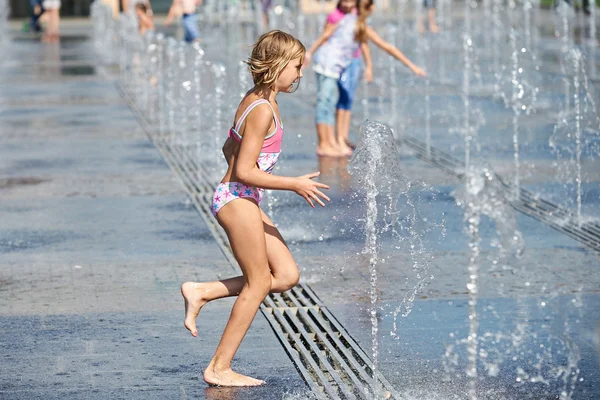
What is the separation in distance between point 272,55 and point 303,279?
2426 mm

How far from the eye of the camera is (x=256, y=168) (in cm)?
527

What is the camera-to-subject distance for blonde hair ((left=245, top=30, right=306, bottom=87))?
5.28 metres

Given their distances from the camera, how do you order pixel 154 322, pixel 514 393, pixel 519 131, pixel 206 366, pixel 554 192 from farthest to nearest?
pixel 519 131
pixel 554 192
pixel 154 322
pixel 206 366
pixel 514 393

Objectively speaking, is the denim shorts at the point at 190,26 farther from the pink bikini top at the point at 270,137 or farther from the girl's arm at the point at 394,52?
the pink bikini top at the point at 270,137

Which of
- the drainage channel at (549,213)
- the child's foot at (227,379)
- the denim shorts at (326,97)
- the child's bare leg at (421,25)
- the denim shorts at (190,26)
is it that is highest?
the denim shorts at (326,97)

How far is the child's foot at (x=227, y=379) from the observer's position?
5402mm

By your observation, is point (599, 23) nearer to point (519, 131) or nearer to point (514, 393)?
point (519, 131)

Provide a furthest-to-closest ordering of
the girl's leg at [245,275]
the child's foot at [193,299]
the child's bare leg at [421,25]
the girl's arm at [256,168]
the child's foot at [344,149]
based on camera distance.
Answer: the child's bare leg at [421,25]
the child's foot at [344,149]
the child's foot at [193,299]
the girl's leg at [245,275]
the girl's arm at [256,168]

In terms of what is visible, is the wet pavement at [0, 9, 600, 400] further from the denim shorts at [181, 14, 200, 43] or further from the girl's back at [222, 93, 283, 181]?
the denim shorts at [181, 14, 200, 43]

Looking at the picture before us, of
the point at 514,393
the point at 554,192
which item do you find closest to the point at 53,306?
the point at 514,393

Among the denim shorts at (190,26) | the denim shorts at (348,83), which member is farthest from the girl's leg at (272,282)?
the denim shorts at (190,26)

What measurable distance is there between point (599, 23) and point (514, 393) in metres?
26.2

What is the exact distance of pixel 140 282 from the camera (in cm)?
736

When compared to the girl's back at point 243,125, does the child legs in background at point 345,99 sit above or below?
below
